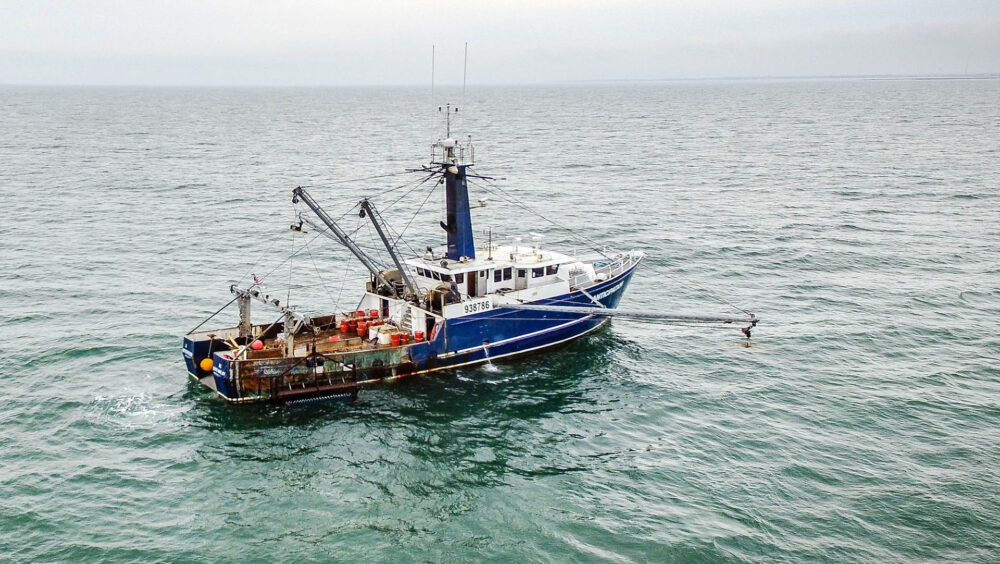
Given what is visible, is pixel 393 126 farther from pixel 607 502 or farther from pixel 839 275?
pixel 607 502

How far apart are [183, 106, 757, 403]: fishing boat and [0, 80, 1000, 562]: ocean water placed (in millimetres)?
1113

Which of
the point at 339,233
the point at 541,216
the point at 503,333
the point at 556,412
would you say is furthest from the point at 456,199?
the point at 541,216

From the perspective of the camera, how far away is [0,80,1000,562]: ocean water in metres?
24.9

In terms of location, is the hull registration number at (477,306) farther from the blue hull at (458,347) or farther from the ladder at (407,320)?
the ladder at (407,320)

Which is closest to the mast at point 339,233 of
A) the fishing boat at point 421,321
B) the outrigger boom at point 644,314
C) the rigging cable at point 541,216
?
the fishing boat at point 421,321

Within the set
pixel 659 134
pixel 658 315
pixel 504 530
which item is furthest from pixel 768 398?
pixel 659 134

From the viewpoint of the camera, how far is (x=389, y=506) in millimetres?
26328

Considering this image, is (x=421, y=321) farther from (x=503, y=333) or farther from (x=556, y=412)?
(x=556, y=412)

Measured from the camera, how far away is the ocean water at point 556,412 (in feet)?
81.7

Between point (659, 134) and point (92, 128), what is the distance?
4226 inches

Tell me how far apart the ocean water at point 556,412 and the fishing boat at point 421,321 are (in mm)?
1113

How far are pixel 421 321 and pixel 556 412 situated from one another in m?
7.59

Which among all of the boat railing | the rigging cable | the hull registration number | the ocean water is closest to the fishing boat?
the hull registration number

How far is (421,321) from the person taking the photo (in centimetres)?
3669
